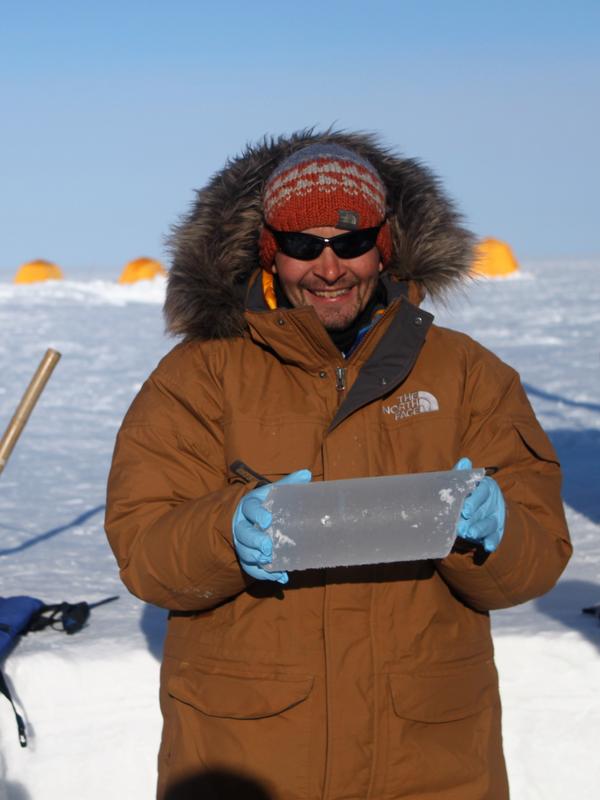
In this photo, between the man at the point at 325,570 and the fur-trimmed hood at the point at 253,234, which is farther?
the fur-trimmed hood at the point at 253,234

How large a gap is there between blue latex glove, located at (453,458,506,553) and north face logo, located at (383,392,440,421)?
15 cm

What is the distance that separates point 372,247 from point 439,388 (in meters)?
0.29

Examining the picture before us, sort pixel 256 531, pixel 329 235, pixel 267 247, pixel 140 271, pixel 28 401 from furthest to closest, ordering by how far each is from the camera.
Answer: pixel 140 271 → pixel 28 401 → pixel 267 247 → pixel 329 235 → pixel 256 531

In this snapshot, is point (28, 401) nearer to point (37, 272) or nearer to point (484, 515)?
point (484, 515)

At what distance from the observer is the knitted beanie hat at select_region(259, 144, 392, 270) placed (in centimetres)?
200

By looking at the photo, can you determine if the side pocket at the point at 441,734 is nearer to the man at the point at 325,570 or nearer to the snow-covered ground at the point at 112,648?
the man at the point at 325,570

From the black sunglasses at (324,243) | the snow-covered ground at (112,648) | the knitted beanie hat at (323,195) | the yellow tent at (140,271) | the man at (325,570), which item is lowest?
the yellow tent at (140,271)

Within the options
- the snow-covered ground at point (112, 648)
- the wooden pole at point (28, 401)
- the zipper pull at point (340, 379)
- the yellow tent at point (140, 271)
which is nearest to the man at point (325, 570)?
the zipper pull at point (340, 379)

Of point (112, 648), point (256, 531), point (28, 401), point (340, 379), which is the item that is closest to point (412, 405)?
point (340, 379)

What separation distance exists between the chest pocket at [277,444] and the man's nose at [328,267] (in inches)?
10.0

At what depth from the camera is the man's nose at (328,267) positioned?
197 centimetres

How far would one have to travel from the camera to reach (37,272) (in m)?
27.4

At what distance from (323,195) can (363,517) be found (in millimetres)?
611

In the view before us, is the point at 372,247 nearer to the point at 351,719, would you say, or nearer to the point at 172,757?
the point at 351,719
